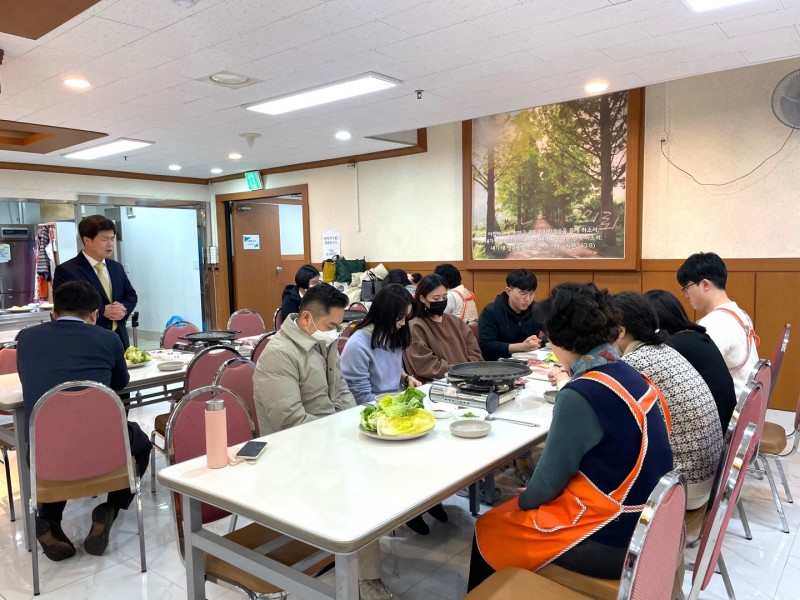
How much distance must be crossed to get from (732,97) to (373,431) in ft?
14.4

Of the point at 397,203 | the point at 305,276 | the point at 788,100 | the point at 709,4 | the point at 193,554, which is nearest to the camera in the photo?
the point at 193,554

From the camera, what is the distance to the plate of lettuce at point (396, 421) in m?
2.02

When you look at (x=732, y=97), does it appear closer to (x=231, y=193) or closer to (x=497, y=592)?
(x=497, y=592)

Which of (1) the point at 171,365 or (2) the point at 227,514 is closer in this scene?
(2) the point at 227,514

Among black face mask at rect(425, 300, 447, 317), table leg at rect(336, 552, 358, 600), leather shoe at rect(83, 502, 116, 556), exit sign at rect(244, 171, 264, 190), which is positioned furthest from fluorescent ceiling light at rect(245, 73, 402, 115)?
exit sign at rect(244, 171, 264, 190)

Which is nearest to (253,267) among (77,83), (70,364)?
(77,83)

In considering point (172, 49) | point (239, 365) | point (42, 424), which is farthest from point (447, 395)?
point (172, 49)

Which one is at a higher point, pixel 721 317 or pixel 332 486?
pixel 721 317

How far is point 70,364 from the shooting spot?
2646 mm

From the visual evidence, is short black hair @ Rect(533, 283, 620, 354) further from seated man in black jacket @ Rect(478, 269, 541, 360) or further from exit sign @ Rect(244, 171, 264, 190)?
exit sign @ Rect(244, 171, 264, 190)

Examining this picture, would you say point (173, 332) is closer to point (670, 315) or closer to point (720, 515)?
point (670, 315)

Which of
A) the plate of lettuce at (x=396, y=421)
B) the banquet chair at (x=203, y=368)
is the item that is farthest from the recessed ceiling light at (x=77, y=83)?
the plate of lettuce at (x=396, y=421)

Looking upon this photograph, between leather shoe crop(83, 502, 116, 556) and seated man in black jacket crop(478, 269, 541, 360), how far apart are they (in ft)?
7.71

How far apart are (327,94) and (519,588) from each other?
3.71 meters
